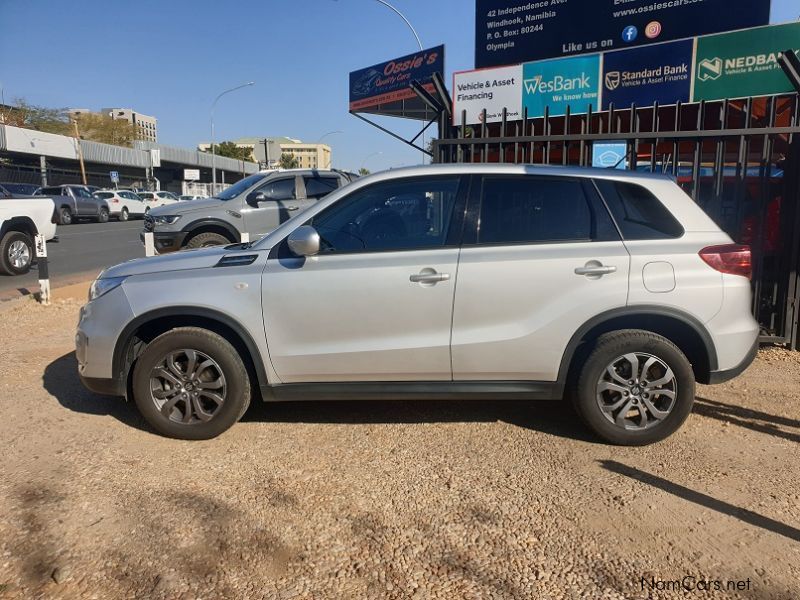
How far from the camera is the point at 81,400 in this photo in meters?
4.91

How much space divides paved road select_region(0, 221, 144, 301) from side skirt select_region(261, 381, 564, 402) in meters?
7.78

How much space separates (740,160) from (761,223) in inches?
25.3

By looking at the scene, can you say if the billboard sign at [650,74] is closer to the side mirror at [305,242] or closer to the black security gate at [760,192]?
the black security gate at [760,192]

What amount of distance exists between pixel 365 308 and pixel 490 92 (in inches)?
412

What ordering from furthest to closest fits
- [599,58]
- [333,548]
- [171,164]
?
1. [171,164]
2. [599,58]
3. [333,548]

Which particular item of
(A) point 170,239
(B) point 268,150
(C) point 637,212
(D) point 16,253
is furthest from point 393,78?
(C) point 637,212

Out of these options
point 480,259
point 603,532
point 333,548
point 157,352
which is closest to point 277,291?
point 157,352

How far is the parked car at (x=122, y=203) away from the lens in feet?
109

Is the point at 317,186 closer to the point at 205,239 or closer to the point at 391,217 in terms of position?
the point at 205,239

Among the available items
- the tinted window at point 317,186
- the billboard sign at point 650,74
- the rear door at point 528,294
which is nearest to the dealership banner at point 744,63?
the billboard sign at point 650,74

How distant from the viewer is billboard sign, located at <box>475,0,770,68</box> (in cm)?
1154

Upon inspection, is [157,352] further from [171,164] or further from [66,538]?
[171,164]

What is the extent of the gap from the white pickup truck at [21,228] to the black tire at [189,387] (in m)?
8.91

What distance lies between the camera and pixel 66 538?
2.97 meters
